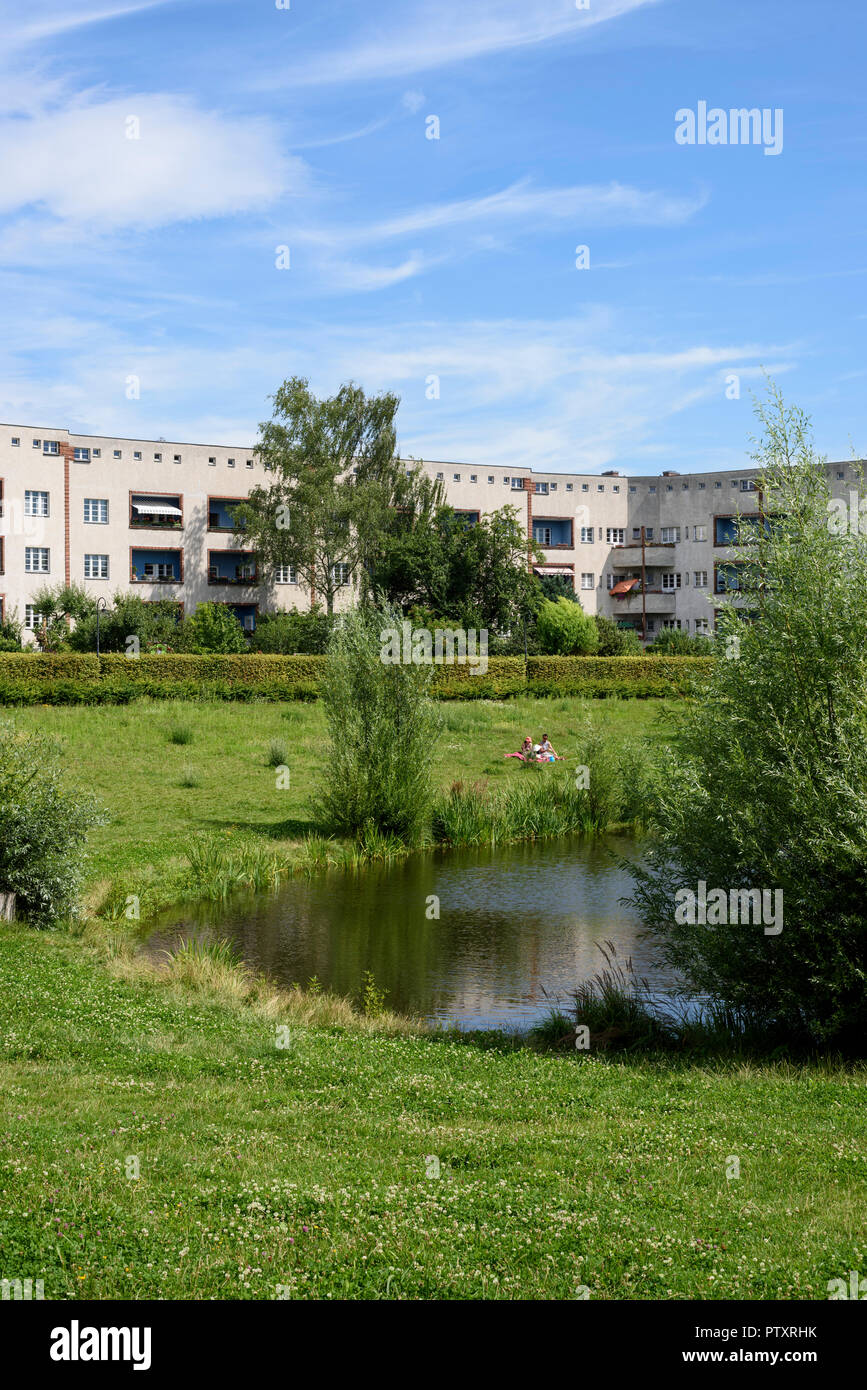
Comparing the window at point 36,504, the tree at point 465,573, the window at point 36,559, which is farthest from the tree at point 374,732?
the window at point 36,504

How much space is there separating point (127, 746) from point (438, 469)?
41248mm

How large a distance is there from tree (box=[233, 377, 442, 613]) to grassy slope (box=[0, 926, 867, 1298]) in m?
48.5

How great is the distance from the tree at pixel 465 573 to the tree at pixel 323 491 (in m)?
1.82

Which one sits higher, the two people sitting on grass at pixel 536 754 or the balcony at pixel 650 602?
the balcony at pixel 650 602

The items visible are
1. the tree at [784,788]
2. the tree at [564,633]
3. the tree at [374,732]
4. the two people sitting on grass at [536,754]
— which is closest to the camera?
the tree at [784,788]

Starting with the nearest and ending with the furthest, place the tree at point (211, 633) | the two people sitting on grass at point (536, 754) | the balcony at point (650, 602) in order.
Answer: the two people sitting on grass at point (536, 754) → the tree at point (211, 633) → the balcony at point (650, 602)

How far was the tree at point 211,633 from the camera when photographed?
5378cm

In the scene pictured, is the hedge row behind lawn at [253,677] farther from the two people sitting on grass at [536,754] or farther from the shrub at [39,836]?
the shrub at [39,836]

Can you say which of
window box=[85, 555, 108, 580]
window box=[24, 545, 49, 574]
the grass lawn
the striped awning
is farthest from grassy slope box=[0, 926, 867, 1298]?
the striped awning

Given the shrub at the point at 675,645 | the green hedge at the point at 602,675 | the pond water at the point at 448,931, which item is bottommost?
the pond water at the point at 448,931

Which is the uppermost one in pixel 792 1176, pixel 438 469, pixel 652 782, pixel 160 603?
pixel 438 469
